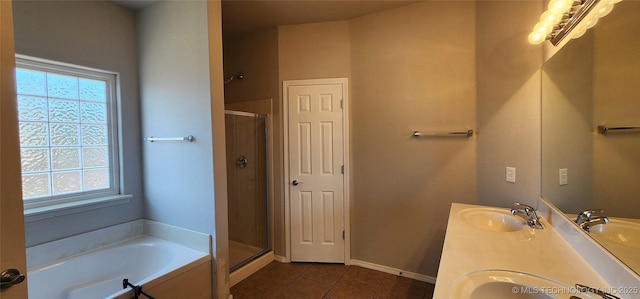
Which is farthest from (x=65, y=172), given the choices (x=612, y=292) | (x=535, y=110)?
(x=535, y=110)

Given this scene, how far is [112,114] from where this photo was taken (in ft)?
7.19

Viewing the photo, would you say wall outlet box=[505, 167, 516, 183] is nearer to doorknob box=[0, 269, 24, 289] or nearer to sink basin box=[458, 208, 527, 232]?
sink basin box=[458, 208, 527, 232]

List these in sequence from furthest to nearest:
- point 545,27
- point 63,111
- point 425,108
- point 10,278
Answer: point 425,108
point 63,111
point 545,27
point 10,278

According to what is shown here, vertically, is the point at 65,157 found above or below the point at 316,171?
above

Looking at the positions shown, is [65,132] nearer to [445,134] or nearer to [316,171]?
[316,171]

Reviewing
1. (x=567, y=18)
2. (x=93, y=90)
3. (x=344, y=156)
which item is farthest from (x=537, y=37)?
(x=93, y=90)

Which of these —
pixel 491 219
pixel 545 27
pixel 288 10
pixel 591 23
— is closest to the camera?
pixel 591 23

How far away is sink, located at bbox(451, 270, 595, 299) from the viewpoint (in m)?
0.85

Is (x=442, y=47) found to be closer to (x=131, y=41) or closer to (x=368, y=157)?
(x=368, y=157)

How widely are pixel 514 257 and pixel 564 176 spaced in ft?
2.19

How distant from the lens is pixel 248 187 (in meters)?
2.91

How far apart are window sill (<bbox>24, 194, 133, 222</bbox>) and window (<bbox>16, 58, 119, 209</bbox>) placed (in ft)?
0.24

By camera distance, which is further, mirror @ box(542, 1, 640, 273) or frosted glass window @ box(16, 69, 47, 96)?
frosted glass window @ box(16, 69, 47, 96)

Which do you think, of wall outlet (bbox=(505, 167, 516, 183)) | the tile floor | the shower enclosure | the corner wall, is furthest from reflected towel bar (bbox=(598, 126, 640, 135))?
the shower enclosure
